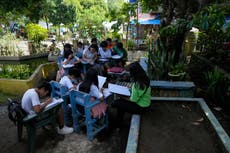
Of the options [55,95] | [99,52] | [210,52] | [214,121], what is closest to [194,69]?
[210,52]

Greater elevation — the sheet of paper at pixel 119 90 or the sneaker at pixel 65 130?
the sheet of paper at pixel 119 90

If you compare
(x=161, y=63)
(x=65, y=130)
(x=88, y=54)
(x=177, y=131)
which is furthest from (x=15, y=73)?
(x=177, y=131)

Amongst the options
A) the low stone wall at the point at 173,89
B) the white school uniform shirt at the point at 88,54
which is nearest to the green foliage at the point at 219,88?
the low stone wall at the point at 173,89

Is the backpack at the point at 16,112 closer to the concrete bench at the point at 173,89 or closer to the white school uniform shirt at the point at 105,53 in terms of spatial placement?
the concrete bench at the point at 173,89

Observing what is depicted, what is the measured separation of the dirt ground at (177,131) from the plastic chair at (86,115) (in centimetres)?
83

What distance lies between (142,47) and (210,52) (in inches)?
158

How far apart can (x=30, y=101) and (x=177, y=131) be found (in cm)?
236

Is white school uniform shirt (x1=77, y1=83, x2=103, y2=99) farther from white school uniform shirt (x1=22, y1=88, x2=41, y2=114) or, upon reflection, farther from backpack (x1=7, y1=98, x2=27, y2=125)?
backpack (x1=7, y1=98, x2=27, y2=125)

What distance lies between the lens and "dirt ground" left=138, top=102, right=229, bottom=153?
2492mm

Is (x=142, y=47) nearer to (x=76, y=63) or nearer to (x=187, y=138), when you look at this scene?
(x=76, y=63)

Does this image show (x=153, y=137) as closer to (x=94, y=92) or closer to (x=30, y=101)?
(x=94, y=92)

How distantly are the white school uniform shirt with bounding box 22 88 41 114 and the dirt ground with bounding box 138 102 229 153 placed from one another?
5.61ft

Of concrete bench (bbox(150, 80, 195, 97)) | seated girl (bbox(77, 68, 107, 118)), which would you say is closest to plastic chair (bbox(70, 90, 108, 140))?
seated girl (bbox(77, 68, 107, 118))

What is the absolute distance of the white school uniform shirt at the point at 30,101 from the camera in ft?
9.73
